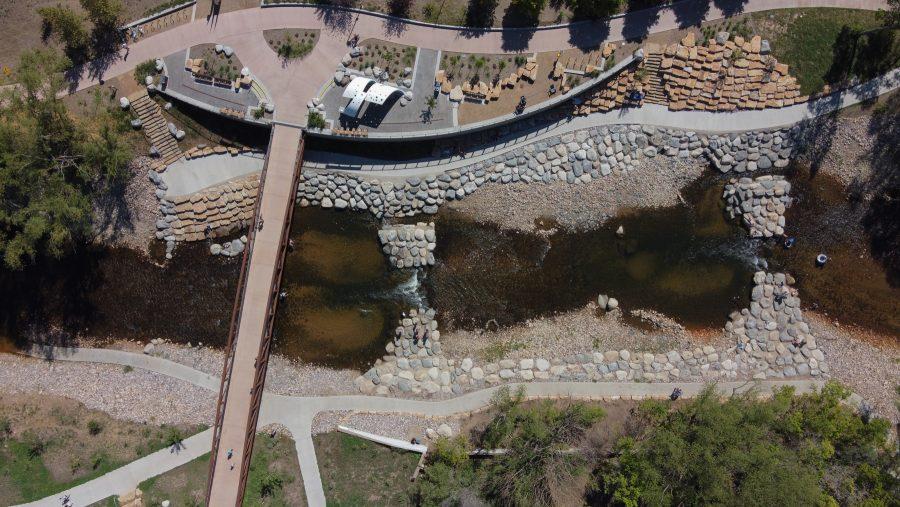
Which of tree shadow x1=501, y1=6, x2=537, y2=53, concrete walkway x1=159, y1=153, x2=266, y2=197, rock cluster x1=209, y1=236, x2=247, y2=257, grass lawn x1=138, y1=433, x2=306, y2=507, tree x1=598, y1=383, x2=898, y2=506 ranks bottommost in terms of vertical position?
grass lawn x1=138, y1=433, x2=306, y2=507

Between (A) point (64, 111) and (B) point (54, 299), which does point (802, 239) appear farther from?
(B) point (54, 299)

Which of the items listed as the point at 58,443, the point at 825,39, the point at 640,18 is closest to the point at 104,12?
the point at 58,443

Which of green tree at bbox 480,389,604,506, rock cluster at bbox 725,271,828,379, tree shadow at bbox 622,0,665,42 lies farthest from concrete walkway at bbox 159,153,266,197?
rock cluster at bbox 725,271,828,379

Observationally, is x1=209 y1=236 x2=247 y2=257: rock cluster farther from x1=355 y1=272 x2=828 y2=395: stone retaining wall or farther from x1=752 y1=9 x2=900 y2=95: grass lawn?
x1=752 y1=9 x2=900 y2=95: grass lawn

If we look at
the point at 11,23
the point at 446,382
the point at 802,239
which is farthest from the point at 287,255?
the point at 802,239

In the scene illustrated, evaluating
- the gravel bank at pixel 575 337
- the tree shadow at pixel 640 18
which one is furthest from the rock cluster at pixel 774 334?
the tree shadow at pixel 640 18

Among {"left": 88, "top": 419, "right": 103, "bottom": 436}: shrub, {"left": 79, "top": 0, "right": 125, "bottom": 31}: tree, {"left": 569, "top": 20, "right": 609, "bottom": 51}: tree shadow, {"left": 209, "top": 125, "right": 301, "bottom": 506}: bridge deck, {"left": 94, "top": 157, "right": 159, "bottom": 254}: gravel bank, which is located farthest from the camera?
{"left": 94, "top": 157, "right": 159, "bottom": 254}: gravel bank

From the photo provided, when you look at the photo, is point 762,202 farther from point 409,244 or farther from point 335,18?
point 335,18
